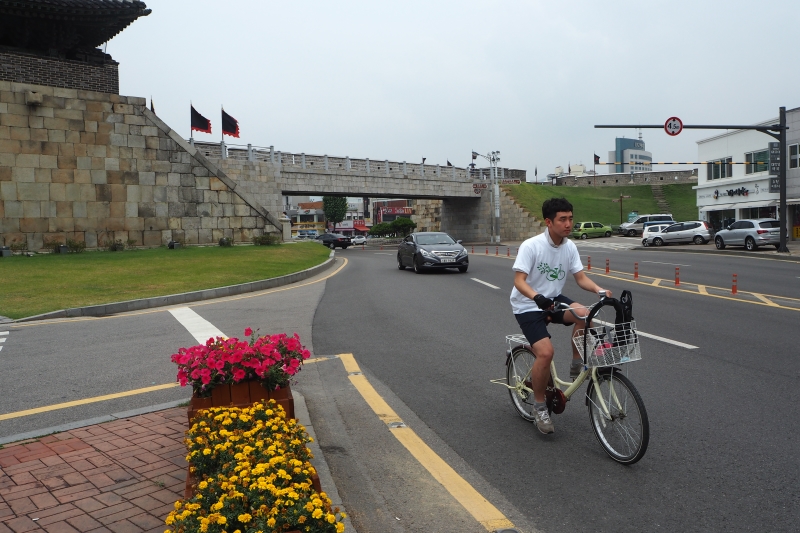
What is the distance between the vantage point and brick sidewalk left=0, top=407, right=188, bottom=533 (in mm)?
3572

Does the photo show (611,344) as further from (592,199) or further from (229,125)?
(592,199)

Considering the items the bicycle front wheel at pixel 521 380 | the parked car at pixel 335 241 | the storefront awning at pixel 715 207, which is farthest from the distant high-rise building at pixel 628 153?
the bicycle front wheel at pixel 521 380

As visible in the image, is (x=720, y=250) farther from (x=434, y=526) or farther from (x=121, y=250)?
(x=434, y=526)

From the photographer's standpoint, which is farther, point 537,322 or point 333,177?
point 333,177

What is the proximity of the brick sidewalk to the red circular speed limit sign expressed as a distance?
25223 millimetres

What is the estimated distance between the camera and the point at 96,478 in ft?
13.7

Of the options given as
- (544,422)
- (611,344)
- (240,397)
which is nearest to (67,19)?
(240,397)

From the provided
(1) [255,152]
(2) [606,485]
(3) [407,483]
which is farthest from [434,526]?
(1) [255,152]

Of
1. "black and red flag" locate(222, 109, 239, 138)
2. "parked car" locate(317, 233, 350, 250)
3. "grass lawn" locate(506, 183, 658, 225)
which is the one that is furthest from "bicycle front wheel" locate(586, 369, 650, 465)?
"grass lawn" locate(506, 183, 658, 225)

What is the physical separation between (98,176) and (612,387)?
2604cm

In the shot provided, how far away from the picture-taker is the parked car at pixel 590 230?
192 feet

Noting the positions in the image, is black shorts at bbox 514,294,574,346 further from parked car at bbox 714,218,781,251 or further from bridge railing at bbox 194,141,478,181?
bridge railing at bbox 194,141,478,181

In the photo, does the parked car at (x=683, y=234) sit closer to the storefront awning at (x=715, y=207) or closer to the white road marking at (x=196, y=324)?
the storefront awning at (x=715, y=207)

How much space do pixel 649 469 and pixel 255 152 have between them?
39.5m
